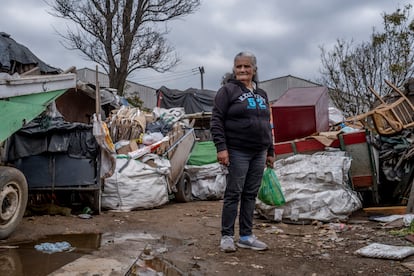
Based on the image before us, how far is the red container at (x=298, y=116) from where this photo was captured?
19.2 ft

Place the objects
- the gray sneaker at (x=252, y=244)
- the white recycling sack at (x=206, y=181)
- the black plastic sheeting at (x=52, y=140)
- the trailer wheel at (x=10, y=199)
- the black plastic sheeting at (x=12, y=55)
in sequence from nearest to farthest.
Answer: the gray sneaker at (x=252, y=244) < the trailer wheel at (x=10, y=199) < the black plastic sheeting at (x=52, y=140) < the black plastic sheeting at (x=12, y=55) < the white recycling sack at (x=206, y=181)

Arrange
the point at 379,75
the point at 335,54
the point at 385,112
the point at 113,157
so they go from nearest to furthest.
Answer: the point at 113,157 → the point at 385,112 → the point at 379,75 → the point at 335,54

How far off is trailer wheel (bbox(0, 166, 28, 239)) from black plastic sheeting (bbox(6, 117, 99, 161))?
1216 mm

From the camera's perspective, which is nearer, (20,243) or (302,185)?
(20,243)

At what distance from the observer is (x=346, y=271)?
295 centimetres

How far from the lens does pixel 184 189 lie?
7.45 metres

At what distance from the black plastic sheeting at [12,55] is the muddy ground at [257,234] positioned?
3486 millimetres

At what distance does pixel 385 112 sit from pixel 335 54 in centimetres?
1113

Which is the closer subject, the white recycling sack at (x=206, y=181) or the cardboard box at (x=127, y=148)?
the cardboard box at (x=127, y=148)

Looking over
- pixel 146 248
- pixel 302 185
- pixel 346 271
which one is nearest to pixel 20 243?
pixel 146 248

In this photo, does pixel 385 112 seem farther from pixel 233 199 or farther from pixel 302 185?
pixel 233 199

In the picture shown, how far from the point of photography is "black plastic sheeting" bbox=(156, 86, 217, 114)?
48.1 ft

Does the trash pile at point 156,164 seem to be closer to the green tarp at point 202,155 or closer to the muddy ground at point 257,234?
the green tarp at point 202,155

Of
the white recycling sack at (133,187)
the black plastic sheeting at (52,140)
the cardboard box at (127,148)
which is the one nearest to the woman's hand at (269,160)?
the black plastic sheeting at (52,140)
